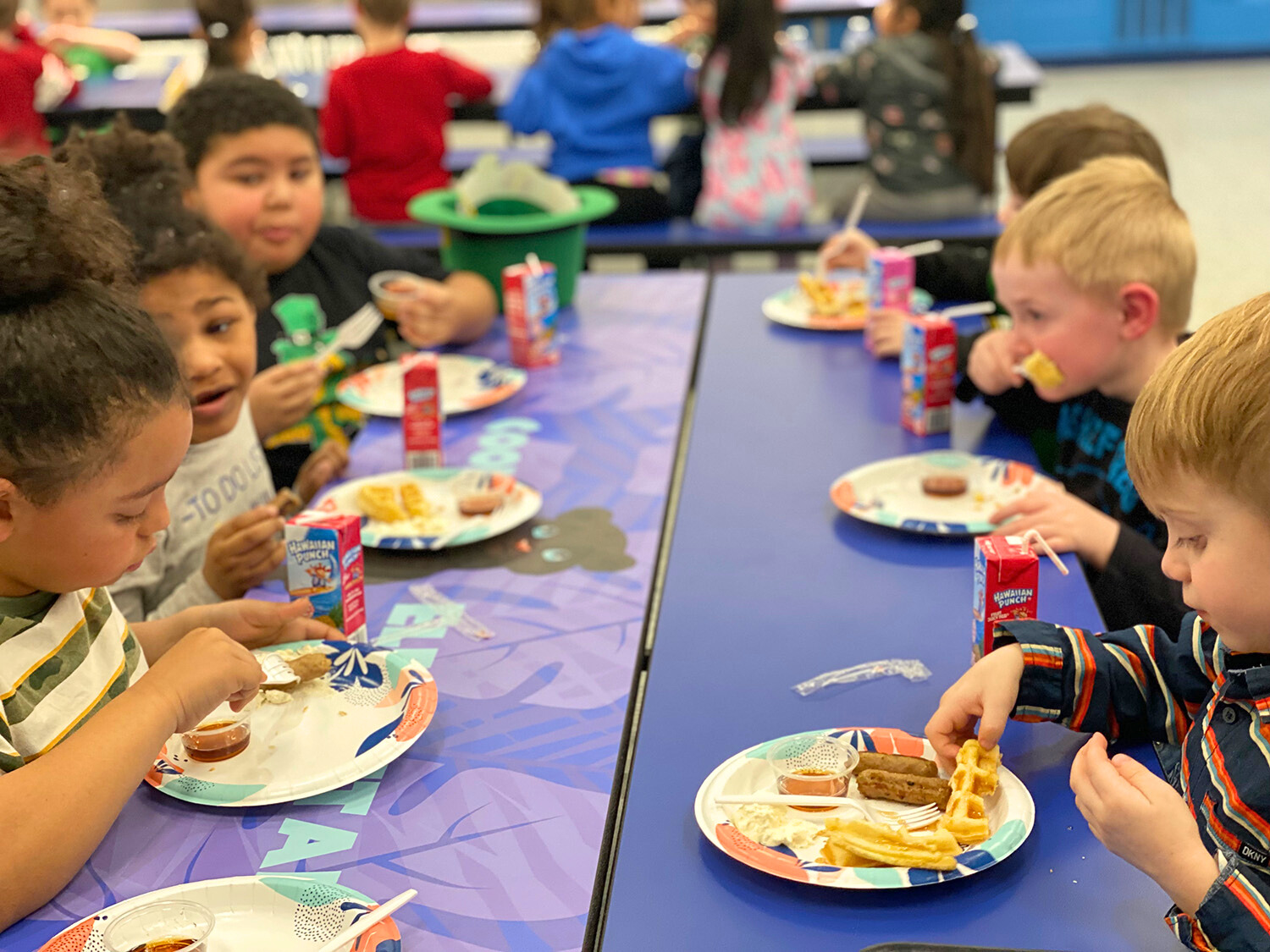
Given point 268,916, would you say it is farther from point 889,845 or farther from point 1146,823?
point 1146,823

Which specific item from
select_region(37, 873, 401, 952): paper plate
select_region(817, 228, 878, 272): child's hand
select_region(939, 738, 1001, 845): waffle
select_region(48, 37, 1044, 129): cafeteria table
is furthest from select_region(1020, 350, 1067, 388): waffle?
select_region(48, 37, 1044, 129): cafeteria table

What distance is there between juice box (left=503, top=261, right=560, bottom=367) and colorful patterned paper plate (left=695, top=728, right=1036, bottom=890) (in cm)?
144

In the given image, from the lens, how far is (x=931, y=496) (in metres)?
2.00

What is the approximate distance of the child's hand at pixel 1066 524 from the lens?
1766mm

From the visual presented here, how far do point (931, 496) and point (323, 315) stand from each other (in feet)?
4.50

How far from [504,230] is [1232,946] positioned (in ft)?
6.89

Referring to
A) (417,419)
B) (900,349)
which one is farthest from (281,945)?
(900,349)

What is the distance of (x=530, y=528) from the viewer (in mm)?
1964

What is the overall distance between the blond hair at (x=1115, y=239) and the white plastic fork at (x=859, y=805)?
1005mm

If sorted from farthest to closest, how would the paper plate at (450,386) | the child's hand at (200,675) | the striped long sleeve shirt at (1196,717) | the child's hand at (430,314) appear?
the child's hand at (430,314), the paper plate at (450,386), the child's hand at (200,675), the striped long sleeve shirt at (1196,717)

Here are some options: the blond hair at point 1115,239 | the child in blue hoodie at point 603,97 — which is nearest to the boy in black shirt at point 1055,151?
the blond hair at point 1115,239

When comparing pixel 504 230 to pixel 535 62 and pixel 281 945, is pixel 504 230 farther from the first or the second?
A: pixel 535 62

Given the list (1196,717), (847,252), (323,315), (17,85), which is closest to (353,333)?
(323,315)

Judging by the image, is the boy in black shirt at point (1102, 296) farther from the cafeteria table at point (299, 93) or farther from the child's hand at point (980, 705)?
the cafeteria table at point (299, 93)
